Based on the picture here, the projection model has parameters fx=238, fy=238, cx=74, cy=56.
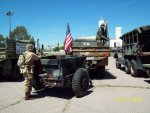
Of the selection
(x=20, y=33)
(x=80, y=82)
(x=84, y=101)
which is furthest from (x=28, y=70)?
(x=20, y=33)

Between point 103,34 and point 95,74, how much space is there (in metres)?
2.59

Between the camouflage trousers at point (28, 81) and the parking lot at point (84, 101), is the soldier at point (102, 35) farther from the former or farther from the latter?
the camouflage trousers at point (28, 81)

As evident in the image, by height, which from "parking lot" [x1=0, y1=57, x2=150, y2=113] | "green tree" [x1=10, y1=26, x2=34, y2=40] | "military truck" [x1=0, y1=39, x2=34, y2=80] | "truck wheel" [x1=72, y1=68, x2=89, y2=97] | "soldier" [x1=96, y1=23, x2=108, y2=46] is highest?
"green tree" [x1=10, y1=26, x2=34, y2=40]

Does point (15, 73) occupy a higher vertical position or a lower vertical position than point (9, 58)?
lower

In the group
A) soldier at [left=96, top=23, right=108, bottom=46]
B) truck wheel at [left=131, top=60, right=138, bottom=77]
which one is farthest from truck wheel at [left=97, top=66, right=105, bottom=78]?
soldier at [left=96, top=23, right=108, bottom=46]

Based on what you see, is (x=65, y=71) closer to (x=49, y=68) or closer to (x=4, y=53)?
(x=49, y=68)

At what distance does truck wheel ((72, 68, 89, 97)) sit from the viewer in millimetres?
7193

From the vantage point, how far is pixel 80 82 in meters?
7.47

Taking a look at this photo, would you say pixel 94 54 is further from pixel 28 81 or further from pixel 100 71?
pixel 28 81

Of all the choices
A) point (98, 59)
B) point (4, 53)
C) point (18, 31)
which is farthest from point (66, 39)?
point (18, 31)

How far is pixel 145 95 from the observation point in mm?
7395

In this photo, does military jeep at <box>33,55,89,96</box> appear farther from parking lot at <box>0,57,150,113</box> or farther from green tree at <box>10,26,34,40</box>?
green tree at <box>10,26,34,40</box>

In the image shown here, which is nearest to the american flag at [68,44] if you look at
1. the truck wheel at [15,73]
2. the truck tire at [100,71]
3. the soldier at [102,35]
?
the truck tire at [100,71]

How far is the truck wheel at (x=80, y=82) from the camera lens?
719 centimetres
